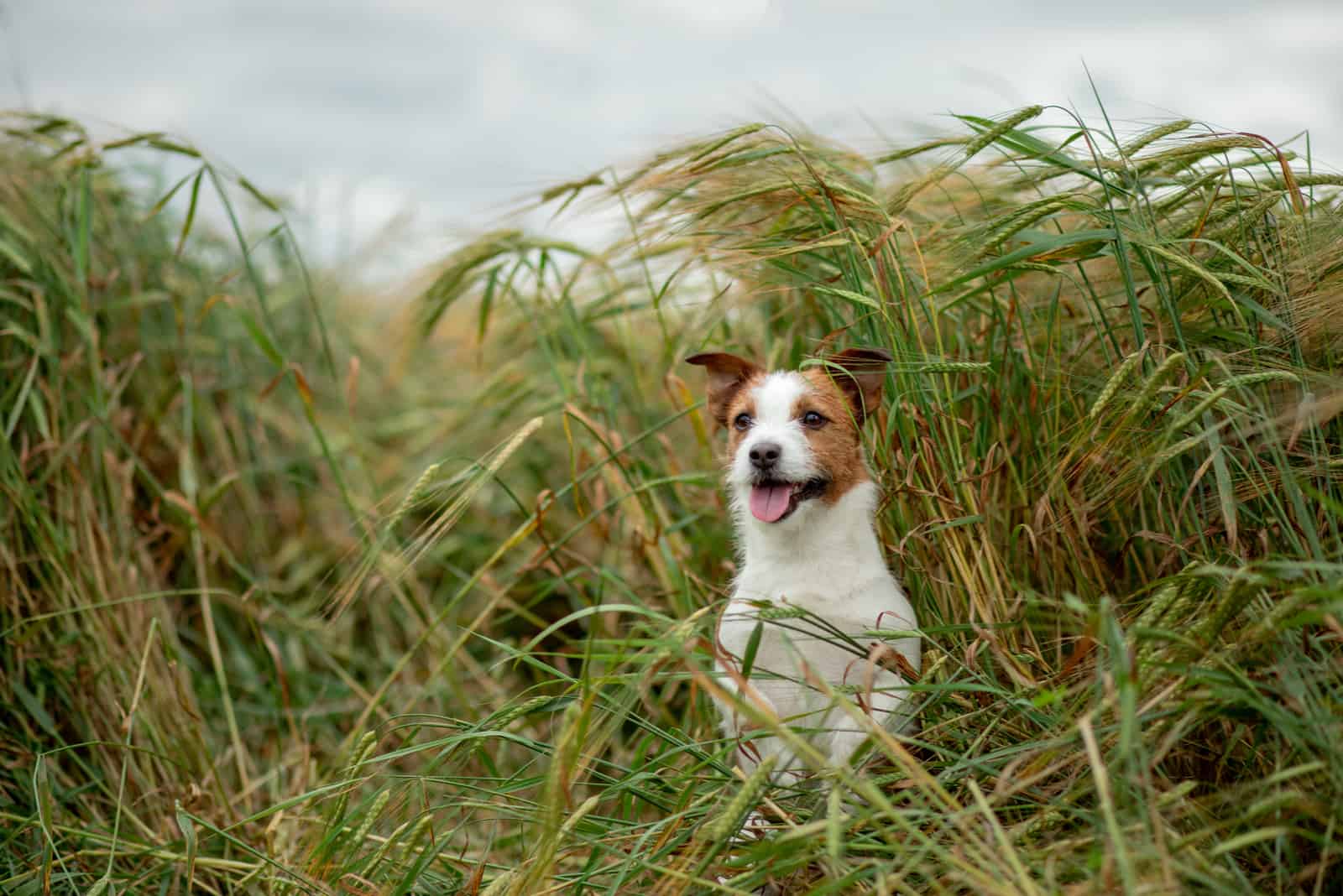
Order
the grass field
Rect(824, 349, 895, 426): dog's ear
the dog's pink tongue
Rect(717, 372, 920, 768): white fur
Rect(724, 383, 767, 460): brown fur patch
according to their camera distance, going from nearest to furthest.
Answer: the grass field
Rect(824, 349, 895, 426): dog's ear
Rect(717, 372, 920, 768): white fur
the dog's pink tongue
Rect(724, 383, 767, 460): brown fur patch

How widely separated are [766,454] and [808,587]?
455mm

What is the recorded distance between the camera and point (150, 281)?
5.41 meters

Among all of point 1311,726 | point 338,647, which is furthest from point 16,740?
point 1311,726

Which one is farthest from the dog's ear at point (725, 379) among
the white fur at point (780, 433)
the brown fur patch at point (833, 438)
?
the brown fur patch at point (833, 438)

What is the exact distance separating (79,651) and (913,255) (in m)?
3.54

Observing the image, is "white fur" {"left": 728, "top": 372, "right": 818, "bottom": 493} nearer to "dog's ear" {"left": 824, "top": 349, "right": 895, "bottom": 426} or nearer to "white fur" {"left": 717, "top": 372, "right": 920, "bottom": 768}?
"white fur" {"left": 717, "top": 372, "right": 920, "bottom": 768}

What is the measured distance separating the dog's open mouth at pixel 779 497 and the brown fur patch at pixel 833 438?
6 cm

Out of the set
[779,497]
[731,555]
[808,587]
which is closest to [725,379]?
[779,497]

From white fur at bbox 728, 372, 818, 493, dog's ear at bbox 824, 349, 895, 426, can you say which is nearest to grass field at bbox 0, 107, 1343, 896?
dog's ear at bbox 824, 349, 895, 426

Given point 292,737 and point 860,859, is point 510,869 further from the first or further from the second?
point 292,737

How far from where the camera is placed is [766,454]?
123 inches

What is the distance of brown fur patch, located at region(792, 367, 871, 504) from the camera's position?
323cm

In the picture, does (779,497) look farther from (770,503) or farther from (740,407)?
(740,407)

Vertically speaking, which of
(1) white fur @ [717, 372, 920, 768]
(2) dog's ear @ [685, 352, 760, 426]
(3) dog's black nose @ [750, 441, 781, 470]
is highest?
(2) dog's ear @ [685, 352, 760, 426]
